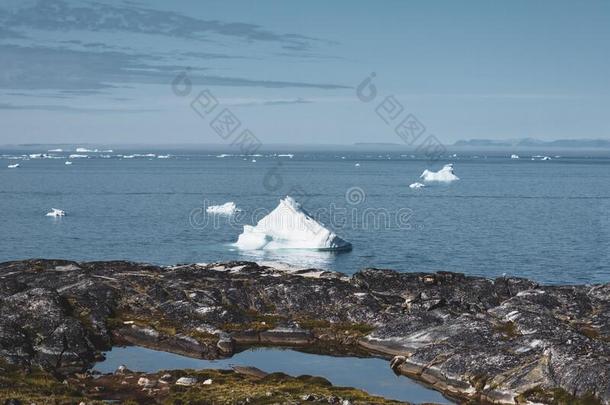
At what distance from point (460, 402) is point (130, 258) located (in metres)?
48.9

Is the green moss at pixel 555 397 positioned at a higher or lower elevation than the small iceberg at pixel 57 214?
lower

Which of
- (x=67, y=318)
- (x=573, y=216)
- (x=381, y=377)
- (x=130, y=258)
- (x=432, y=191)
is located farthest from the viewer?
(x=432, y=191)

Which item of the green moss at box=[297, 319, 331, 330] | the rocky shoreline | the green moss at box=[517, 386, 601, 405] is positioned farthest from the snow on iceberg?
the green moss at box=[517, 386, 601, 405]

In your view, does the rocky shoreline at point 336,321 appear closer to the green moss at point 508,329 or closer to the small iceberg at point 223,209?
the green moss at point 508,329

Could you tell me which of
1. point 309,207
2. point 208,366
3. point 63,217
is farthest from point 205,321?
point 309,207

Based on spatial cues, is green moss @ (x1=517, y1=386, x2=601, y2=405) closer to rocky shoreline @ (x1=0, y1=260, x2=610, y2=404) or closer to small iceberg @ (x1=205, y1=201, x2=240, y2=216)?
rocky shoreline @ (x1=0, y1=260, x2=610, y2=404)

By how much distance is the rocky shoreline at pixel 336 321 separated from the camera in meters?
30.9

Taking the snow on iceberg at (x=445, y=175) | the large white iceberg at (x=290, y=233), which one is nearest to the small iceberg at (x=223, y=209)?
the large white iceberg at (x=290, y=233)

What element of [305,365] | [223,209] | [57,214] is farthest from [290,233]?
[57,214]

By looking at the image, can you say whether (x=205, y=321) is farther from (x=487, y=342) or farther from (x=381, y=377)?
(x=487, y=342)

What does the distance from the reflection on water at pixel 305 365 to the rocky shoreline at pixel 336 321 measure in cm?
83

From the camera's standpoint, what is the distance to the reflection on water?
3094 cm

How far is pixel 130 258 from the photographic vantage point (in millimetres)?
72688

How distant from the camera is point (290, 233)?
240 ft
